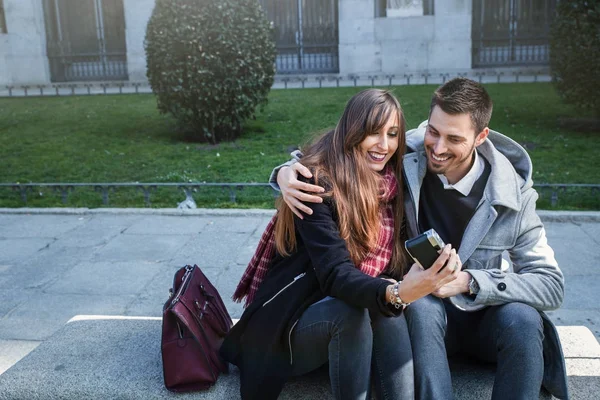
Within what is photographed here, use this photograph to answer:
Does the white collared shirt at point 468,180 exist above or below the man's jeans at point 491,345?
above

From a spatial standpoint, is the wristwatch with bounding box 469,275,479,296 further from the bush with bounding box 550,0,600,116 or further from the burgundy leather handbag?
the bush with bounding box 550,0,600,116

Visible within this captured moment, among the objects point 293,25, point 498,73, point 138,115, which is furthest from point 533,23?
point 138,115

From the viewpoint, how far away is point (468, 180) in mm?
3037

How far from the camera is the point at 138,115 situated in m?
11.7

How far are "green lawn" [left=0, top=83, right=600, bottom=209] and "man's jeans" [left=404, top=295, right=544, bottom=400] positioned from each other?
14.8 feet

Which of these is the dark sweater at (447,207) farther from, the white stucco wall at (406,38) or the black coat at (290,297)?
the white stucco wall at (406,38)

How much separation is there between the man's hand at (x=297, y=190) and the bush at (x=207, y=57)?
6.23 m

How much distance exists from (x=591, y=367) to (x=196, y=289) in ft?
6.00

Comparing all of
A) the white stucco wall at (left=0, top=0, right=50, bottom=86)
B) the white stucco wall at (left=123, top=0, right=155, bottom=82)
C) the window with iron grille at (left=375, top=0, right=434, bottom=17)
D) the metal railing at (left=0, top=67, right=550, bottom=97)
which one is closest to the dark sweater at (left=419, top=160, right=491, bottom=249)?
the metal railing at (left=0, top=67, right=550, bottom=97)

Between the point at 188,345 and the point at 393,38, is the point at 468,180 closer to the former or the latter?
the point at 188,345

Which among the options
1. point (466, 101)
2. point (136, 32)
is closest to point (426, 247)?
point (466, 101)

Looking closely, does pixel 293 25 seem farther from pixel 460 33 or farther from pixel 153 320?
pixel 153 320

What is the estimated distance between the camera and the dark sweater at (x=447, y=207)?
118 inches

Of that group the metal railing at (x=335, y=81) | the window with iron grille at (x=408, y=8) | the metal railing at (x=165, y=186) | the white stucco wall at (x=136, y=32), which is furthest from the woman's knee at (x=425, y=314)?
the white stucco wall at (x=136, y=32)
